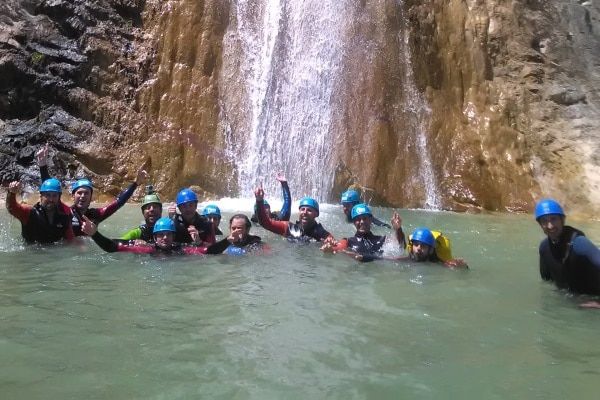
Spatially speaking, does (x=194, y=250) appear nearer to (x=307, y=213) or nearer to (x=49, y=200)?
(x=307, y=213)

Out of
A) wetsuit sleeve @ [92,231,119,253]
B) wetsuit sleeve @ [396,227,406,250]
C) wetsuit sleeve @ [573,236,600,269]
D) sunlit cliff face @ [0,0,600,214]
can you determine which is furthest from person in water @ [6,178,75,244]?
sunlit cliff face @ [0,0,600,214]

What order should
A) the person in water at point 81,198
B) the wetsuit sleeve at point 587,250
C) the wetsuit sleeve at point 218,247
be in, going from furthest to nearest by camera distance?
the person in water at point 81,198, the wetsuit sleeve at point 218,247, the wetsuit sleeve at point 587,250

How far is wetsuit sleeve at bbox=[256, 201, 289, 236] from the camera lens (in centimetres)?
827

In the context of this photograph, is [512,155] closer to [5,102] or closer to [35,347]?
[5,102]

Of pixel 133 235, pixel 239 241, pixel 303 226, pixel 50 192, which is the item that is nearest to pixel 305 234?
pixel 303 226

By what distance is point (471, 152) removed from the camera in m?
17.1

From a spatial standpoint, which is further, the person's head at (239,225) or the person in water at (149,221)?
the person in water at (149,221)

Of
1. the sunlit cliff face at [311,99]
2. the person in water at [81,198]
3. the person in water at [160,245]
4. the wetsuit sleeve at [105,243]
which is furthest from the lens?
the sunlit cliff face at [311,99]

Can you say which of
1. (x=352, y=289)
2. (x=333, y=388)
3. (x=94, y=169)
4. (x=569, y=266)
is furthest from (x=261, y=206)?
(x=94, y=169)

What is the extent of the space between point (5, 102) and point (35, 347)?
1474cm

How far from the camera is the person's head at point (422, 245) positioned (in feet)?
23.4

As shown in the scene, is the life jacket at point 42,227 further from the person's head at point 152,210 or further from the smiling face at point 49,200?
the person's head at point 152,210

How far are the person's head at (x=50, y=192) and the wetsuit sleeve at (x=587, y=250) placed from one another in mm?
6099

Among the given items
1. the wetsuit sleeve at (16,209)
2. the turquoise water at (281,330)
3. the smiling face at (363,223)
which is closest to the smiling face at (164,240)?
the turquoise water at (281,330)
